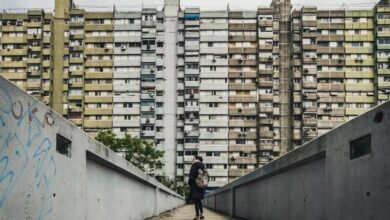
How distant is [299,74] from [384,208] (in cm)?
7951

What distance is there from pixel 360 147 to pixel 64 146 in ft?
11.0

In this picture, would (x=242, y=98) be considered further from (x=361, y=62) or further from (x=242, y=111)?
(x=361, y=62)

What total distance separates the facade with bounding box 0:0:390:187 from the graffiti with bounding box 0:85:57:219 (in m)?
76.5

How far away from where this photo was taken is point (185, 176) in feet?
268

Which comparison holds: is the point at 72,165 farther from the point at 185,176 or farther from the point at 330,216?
the point at 185,176

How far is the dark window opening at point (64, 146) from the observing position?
613 cm

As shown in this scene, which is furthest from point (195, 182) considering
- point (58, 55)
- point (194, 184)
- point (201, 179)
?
point (58, 55)

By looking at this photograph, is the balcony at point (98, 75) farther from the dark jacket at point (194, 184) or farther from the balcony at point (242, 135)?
the dark jacket at point (194, 184)

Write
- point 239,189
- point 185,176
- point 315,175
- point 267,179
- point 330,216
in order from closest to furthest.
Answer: point 330,216 < point 315,175 < point 267,179 < point 239,189 < point 185,176

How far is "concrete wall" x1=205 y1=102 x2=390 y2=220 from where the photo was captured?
4.81 m

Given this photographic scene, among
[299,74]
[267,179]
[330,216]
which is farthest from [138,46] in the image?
[330,216]

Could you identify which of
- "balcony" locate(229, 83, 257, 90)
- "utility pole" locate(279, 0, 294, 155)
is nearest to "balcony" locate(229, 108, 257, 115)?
"balcony" locate(229, 83, 257, 90)

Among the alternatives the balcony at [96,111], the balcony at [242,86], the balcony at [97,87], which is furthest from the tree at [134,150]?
the balcony at [242,86]

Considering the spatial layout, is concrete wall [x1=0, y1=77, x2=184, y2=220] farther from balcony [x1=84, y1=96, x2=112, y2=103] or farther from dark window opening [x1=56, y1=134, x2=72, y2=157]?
balcony [x1=84, y1=96, x2=112, y2=103]
